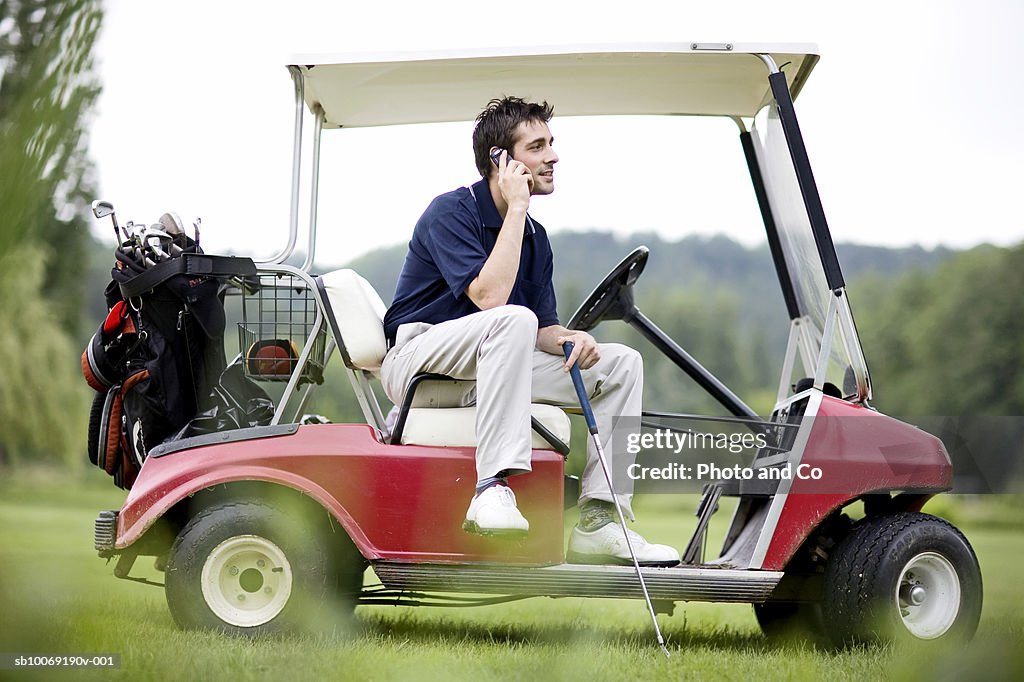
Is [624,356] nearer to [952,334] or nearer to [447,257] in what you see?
[447,257]

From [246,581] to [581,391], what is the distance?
989 mm

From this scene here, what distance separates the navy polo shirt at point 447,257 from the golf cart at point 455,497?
12 cm

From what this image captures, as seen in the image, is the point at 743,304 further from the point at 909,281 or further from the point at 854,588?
the point at 854,588

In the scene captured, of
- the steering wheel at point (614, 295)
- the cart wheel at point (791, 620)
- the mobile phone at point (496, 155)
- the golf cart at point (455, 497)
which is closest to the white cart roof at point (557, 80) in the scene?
the golf cart at point (455, 497)

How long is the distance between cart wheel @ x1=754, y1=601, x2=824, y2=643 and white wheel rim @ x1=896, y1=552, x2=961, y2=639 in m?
0.23

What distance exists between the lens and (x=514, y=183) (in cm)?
263

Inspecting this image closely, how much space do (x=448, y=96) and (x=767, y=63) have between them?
3.12 feet

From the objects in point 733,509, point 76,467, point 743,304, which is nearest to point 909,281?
point 743,304

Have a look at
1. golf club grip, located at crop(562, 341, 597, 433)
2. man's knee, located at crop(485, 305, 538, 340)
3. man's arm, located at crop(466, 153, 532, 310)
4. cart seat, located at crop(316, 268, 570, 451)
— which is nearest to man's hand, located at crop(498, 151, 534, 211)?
man's arm, located at crop(466, 153, 532, 310)

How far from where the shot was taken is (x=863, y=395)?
9.04 ft

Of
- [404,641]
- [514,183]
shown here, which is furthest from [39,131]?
[404,641]

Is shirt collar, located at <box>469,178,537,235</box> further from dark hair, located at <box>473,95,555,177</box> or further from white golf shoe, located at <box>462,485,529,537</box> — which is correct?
white golf shoe, located at <box>462,485,529,537</box>

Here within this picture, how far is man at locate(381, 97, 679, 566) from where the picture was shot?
2461 mm

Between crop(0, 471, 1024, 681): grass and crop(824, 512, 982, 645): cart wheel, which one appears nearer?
crop(0, 471, 1024, 681): grass
